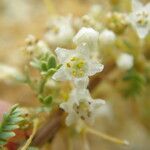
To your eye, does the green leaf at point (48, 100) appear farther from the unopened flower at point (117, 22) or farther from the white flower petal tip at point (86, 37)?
the unopened flower at point (117, 22)

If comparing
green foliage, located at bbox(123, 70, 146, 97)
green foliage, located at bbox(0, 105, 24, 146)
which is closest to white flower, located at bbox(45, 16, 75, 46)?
green foliage, located at bbox(123, 70, 146, 97)

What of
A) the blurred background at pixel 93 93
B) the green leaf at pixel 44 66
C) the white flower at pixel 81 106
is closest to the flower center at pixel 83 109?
the white flower at pixel 81 106

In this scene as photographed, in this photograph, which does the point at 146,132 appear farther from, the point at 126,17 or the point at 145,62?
the point at 126,17

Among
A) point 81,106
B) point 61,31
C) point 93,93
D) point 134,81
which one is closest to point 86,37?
point 81,106

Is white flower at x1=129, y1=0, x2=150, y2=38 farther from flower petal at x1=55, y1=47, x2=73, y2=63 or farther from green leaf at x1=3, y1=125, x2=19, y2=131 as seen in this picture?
green leaf at x1=3, y1=125, x2=19, y2=131

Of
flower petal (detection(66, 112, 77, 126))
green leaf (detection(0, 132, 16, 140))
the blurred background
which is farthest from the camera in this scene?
the blurred background

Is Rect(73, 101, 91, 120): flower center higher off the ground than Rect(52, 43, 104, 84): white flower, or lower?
lower

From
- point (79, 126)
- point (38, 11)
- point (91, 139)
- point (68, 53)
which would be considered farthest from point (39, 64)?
point (38, 11)
